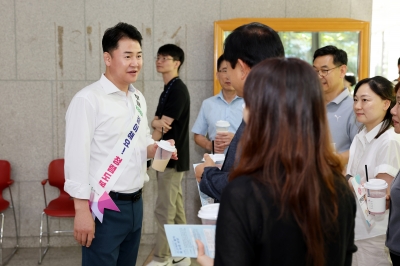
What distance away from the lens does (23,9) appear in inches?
185

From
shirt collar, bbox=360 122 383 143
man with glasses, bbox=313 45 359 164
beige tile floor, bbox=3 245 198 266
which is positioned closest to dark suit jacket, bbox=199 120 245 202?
shirt collar, bbox=360 122 383 143

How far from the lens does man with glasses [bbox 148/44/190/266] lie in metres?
4.23

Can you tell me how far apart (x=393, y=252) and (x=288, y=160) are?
1.48m

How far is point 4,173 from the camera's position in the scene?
4629 mm

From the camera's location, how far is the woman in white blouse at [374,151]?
2679 millimetres

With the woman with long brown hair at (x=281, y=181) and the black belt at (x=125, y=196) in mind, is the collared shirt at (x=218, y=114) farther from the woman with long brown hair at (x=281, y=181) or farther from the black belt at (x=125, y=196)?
the woman with long brown hair at (x=281, y=181)

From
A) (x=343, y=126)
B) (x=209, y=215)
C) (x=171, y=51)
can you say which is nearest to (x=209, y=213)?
(x=209, y=215)

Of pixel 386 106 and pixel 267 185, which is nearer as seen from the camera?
pixel 267 185

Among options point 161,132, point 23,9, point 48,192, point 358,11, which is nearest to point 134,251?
point 161,132

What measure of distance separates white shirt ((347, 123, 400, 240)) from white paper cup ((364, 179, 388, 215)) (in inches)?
11.3

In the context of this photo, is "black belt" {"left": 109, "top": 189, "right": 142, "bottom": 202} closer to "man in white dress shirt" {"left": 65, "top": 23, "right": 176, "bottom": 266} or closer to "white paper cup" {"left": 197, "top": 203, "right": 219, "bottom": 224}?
"man in white dress shirt" {"left": 65, "top": 23, "right": 176, "bottom": 266}

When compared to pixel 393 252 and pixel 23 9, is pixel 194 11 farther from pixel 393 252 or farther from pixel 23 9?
pixel 393 252

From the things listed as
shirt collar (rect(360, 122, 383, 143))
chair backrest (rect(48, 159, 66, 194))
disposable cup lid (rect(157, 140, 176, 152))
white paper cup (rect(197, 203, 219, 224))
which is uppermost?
shirt collar (rect(360, 122, 383, 143))

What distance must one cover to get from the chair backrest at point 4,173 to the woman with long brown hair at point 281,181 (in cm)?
391
